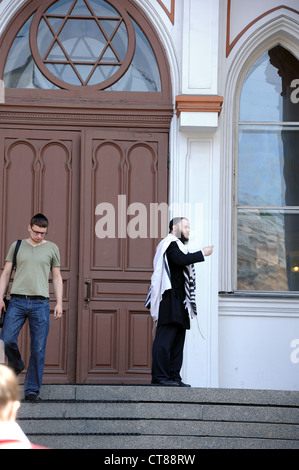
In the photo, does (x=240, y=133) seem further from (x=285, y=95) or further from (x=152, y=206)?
(x=152, y=206)

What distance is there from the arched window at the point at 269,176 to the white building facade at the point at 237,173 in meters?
0.01

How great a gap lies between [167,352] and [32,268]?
1461mm

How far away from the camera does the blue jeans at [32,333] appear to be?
7.26 metres

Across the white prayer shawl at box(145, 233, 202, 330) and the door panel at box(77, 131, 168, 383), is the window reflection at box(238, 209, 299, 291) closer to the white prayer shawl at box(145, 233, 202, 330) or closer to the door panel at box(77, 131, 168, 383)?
the door panel at box(77, 131, 168, 383)

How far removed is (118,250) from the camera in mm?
9320

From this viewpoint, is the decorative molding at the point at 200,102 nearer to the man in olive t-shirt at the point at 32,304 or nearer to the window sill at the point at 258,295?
the window sill at the point at 258,295

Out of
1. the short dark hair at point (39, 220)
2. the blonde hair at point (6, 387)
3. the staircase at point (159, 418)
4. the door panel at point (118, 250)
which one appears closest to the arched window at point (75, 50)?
the door panel at point (118, 250)

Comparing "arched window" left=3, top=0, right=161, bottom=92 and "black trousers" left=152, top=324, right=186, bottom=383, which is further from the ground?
"arched window" left=3, top=0, right=161, bottom=92

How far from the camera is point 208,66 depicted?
363 inches

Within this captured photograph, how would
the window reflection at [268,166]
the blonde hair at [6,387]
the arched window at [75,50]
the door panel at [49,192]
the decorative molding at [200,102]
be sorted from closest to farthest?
the blonde hair at [6,387], the decorative molding at [200,102], the door panel at [49,192], the arched window at [75,50], the window reflection at [268,166]

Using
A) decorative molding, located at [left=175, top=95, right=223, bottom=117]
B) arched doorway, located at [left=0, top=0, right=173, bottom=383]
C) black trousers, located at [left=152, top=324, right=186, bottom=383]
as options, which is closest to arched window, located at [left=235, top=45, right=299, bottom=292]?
decorative molding, located at [left=175, top=95, right=223, bottom=117]

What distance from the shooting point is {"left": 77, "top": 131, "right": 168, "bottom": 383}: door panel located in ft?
30.0

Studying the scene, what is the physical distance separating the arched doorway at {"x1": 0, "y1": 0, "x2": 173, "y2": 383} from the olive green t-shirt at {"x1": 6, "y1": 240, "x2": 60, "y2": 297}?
174 centimetres
